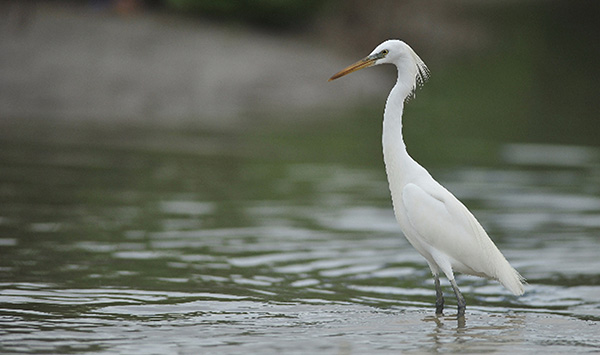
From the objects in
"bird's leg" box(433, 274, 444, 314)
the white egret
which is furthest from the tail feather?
"bird's leg" box(433, 274, 444, 314)

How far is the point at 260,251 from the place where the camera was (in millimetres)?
10883

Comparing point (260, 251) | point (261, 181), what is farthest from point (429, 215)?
point (261, 181)

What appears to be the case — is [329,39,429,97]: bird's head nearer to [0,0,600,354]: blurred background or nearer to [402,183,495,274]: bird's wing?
[402,183,495,274]: bird's wing

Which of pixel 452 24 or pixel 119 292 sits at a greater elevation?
pixel 452 24

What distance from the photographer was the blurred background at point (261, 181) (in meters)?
7.61

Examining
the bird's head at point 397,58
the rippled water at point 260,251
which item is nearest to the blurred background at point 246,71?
the rippled water at point 260,251

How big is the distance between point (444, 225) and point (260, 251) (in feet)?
11.6

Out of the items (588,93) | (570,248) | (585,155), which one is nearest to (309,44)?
(588,93)

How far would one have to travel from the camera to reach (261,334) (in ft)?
23.1

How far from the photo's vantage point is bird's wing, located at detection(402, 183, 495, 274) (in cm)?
769

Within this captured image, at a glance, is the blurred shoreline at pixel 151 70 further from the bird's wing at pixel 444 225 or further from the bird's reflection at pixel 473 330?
the bird's reflection at pixel 473 330

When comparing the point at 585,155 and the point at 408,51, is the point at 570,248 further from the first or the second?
the point at 585,155

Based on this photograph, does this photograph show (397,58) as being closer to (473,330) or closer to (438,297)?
(438,297)

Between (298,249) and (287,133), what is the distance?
34.4ft
